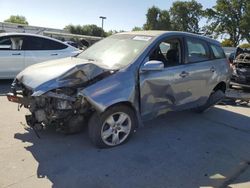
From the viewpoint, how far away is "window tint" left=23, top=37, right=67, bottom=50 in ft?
31.4

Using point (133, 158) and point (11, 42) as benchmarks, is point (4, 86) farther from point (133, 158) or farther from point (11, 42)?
point (133, 158)

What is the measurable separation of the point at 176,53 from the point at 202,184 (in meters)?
2.66

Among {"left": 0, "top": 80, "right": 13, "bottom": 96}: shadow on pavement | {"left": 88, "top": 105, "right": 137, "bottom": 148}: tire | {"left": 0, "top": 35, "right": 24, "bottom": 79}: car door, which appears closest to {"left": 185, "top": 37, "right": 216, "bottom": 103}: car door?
{"left": 88, "top": 105, "right": 137, "bottom": 148}: tire

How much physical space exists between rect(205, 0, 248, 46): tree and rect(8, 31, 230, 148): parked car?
43.7 m

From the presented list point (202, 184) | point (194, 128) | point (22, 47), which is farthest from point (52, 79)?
point (22, 47)

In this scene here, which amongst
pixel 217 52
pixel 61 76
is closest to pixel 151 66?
pixel 61 76

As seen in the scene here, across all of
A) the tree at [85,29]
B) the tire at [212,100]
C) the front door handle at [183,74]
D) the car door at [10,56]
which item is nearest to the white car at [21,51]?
the car door at [10,56]

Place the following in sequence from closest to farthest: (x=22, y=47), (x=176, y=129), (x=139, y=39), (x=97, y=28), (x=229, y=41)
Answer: (x=139, y=39), (x=176, y=129), (x=22, y=47), (x=229, y=41), (x=97, y=28)

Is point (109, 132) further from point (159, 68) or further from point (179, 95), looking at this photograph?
point (179, 95)

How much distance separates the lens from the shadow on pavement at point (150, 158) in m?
4.01

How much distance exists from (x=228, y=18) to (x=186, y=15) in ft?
57.8

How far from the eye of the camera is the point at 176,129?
19.9 feet

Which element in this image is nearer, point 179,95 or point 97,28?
point 179,95

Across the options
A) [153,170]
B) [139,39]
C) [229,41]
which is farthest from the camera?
[229,41]
